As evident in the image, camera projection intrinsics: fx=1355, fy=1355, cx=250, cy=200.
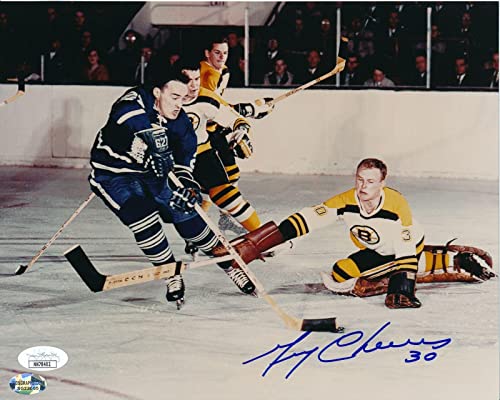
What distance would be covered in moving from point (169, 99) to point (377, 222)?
869 mm

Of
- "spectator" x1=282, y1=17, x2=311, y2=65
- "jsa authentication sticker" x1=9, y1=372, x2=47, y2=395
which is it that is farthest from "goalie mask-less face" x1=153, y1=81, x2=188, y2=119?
"spectator" x1=282, y1=17, x2=311, y2=65

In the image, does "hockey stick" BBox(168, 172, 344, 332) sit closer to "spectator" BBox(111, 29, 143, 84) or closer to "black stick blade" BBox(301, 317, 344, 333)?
"black stick blade" BBox(301, 317, 344, 333)

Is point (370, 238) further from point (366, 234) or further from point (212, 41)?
point (212, 41)

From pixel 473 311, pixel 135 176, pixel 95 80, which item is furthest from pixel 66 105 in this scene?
pixel 473 311

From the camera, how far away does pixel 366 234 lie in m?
4.93

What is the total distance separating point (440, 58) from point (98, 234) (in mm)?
2399

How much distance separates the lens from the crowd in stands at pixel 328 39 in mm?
Result: 6953

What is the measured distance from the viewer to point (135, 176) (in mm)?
4781

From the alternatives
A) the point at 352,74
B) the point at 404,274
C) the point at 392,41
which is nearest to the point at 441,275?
the point at 404,274

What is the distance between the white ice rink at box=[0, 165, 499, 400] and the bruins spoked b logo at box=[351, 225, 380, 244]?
0.21 metres

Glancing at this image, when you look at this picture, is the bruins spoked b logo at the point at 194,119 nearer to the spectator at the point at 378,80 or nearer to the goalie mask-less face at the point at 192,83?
the goalie mask-less face at the point at 192,83

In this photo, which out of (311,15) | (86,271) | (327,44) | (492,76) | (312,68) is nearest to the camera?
(86,271)

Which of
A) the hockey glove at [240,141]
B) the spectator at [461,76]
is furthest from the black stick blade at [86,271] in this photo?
the spectator at [461,76]
